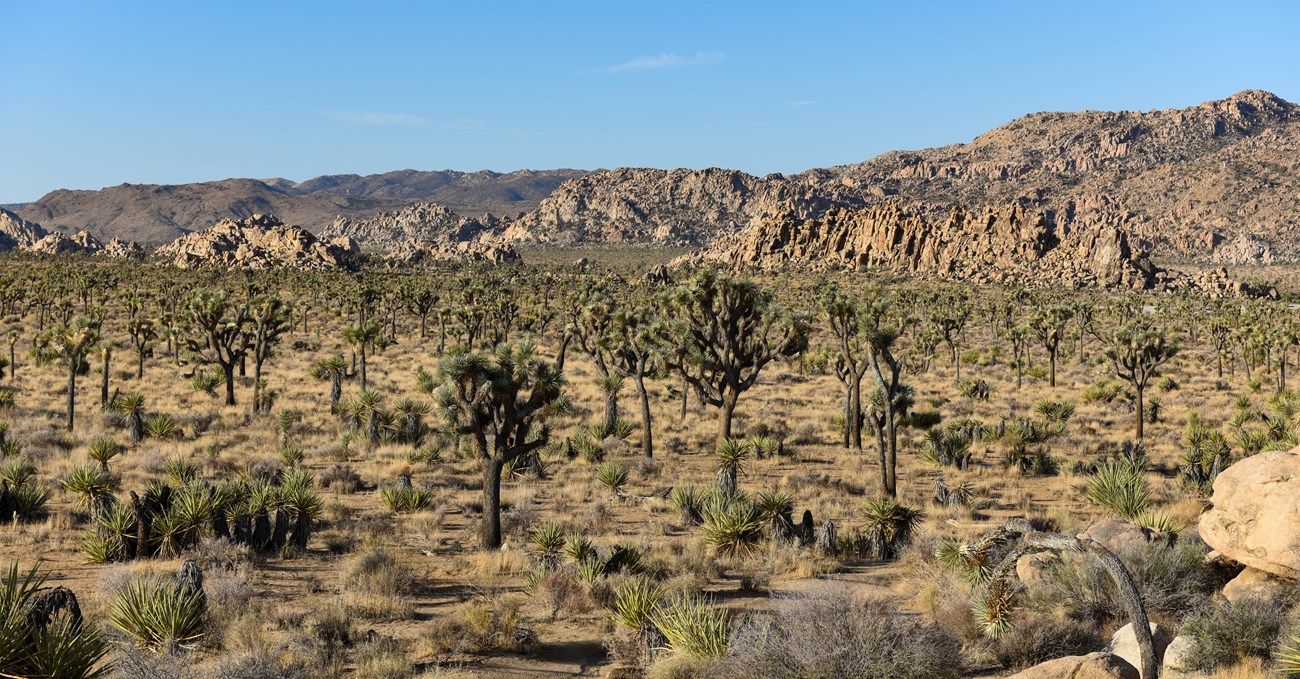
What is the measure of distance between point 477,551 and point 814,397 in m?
27.1

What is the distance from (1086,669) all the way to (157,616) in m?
9.14

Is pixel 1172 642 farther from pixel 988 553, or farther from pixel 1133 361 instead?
pixel 1133 361

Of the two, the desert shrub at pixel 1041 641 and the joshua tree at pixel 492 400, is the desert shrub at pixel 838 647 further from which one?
the joshua tree at pixel 492 400

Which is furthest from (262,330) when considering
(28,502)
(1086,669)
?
(1086,669)

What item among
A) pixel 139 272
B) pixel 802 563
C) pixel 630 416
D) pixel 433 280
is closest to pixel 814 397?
pixel 630 416

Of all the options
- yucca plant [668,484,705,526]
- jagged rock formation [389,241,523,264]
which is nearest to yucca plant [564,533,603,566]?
yucca plant [668,484,705,526]

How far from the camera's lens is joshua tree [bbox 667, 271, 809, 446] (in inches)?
950

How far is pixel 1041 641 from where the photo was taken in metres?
8.63

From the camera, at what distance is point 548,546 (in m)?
13.2

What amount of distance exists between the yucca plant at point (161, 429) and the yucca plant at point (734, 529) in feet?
58.2

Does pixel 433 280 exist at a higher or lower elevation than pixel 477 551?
higher

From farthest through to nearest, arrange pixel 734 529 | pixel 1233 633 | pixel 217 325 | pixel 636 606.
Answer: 1. pixel 217 325
2. pixel 734 529
3. pixel 636 606
4. pixel 1233 633

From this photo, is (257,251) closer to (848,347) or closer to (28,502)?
(28,502)

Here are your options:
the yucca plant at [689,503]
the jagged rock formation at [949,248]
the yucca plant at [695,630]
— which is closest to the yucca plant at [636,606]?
the yucca plant at [695,630]
